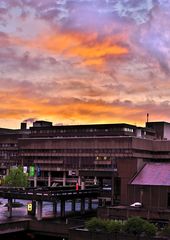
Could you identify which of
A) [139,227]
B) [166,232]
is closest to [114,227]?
[139,227]

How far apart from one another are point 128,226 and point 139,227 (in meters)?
1.74

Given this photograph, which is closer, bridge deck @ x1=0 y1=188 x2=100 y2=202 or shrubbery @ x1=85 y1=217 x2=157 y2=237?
shrubbery @ x1=85 y1=217 x2=157 y2=237

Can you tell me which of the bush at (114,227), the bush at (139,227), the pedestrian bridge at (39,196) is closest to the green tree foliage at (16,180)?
the pedestrian bridge at (39,196)

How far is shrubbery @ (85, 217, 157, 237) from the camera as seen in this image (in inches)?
2635

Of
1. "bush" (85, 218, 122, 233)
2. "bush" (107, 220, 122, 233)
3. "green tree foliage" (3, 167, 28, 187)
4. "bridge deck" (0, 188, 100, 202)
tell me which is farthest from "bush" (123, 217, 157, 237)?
"green tree foliage" (3, 167, 28, 187)

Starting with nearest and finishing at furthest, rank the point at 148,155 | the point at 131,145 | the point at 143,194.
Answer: the point at 143,194
the point at 131,145
the point at 148,155

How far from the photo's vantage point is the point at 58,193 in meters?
90.4

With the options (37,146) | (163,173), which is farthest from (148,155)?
(163,173)

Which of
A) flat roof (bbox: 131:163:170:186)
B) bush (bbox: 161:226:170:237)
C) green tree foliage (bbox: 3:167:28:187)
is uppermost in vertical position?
flat roof (bbox: 131:163:170:186)

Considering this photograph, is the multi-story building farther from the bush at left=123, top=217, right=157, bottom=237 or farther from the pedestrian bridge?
the bush at left=123, top=217, right=157, bottom=237

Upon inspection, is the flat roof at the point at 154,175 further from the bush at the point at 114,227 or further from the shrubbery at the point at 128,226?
the bush at the point at 114,227

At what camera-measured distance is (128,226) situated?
68.4 m

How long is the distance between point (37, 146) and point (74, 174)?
2281 cm

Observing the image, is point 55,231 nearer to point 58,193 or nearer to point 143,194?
point 58,193
